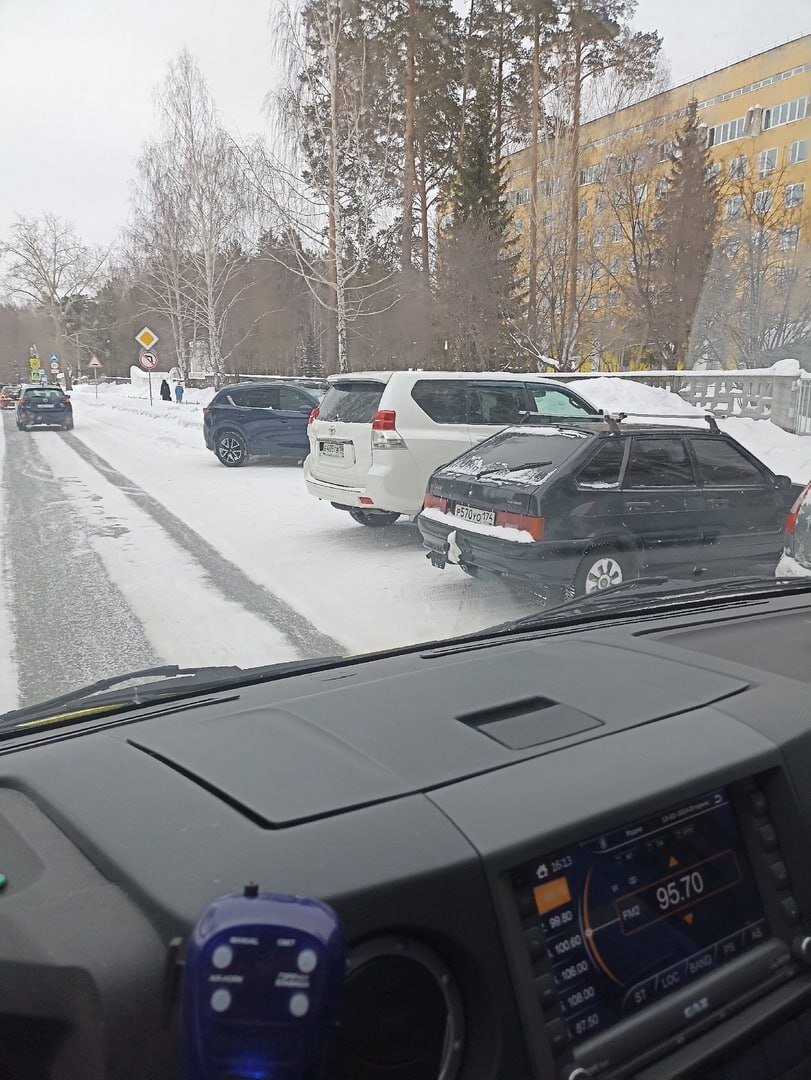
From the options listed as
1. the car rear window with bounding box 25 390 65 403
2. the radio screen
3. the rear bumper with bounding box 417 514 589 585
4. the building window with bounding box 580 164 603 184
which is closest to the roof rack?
the rear bumper with bounding box 417 514 589 585

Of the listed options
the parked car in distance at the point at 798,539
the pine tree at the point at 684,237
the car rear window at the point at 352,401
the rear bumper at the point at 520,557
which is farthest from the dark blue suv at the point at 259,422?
the parked car in distance at the point at 798,539

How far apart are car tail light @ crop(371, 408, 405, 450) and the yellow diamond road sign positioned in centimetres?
575

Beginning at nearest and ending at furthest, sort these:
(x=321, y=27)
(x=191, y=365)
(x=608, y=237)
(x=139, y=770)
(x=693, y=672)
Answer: (x=139, y=770) → (x=693, y=672) → (x=321, y=27) → (x=608, y=237) → (x=191, y=365)

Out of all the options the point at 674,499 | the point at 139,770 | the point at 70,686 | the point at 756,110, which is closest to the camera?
the point at 139,770

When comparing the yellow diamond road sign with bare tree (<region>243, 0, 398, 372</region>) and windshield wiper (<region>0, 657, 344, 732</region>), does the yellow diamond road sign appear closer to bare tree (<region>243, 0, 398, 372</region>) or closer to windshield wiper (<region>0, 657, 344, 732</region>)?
bare tree (<region>243, 0, 398, 372</region>)

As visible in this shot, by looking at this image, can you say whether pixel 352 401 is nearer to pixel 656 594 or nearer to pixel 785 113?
pixel 785 113

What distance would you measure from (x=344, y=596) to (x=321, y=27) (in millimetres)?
3662

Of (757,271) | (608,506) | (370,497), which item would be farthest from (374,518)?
(757,271)

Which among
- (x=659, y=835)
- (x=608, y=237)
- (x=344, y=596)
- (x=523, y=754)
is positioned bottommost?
(x=344, y=596)

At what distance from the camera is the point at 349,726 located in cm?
187

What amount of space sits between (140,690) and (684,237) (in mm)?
8110

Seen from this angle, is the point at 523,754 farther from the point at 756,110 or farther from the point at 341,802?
the point at 756,110

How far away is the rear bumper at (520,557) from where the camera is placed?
5.32 metres

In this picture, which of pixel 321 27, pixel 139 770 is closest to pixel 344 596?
pixel 321 27
